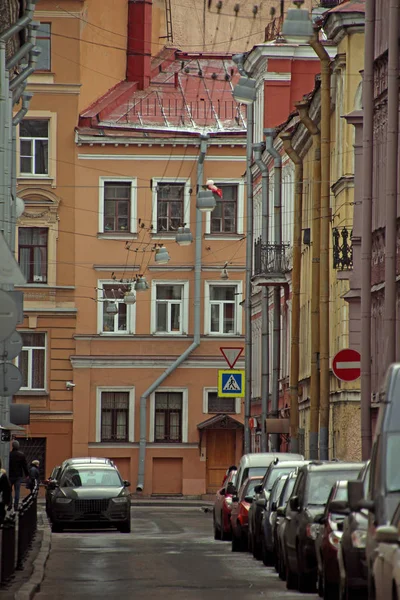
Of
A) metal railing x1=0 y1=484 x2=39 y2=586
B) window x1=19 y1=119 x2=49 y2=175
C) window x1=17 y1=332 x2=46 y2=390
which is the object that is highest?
window x1=19 y1=119 x2=49 y2=175

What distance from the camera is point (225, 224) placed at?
207 feet

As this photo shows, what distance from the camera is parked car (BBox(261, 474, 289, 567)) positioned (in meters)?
24.1

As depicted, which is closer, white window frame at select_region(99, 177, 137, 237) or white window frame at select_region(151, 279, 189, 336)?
white window frame at select_region(99, 177, 137, 237)

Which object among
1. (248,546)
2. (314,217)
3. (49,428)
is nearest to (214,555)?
(248,546)

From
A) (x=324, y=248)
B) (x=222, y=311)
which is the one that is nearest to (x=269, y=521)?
(x=324, y=248)

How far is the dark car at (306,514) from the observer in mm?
19217

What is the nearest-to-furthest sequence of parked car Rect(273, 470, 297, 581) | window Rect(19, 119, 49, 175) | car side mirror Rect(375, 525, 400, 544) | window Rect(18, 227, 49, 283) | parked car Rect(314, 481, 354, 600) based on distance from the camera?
car side mirror Rect(375, 525, 400, 544) → parked car Rect(314, 481, 354, 600) → parked car Rect(273, 470, 297, 581) → window Rect(19, 119, 49, 175) → window Rect(18, 227, 49, 283)

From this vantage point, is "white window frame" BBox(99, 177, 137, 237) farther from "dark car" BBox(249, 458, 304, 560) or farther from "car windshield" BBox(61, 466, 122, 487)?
"dark car" BBox(249, 458, 304, 560)

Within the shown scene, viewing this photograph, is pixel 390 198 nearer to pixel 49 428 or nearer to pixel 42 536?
pixel 42 536

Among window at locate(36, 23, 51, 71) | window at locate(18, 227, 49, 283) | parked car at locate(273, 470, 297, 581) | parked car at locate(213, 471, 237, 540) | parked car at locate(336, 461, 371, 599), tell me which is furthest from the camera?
window at locate(18, 227, 49, 283)

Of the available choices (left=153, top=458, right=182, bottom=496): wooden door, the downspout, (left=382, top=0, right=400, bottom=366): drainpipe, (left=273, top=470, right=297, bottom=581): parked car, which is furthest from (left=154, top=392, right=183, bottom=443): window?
(left=273, top=470, right=297, bottom=581): parked car

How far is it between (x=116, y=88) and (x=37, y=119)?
3.90 metres

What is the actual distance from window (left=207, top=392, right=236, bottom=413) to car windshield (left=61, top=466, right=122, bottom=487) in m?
25.1

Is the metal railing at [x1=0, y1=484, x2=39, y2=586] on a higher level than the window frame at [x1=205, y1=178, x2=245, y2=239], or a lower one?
lower
